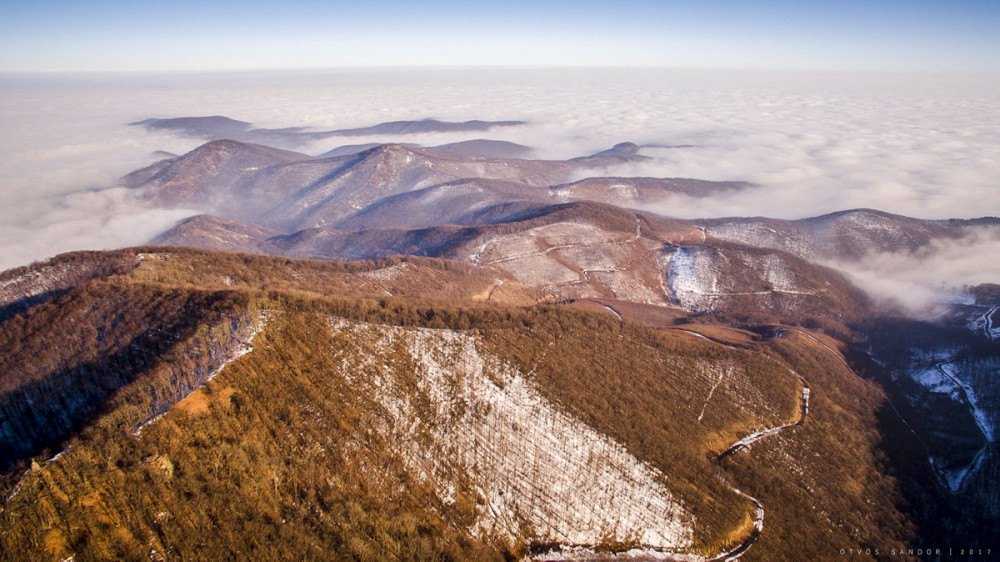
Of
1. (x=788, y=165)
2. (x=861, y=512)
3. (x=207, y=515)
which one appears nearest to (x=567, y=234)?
(x=861, y=512)

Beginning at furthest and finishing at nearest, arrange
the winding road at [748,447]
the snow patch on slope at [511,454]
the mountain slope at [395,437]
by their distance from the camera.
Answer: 1. the winding road at [748,447]
2. the snow patch on slope at [511,454]
3. the mountain slope at [395,437]

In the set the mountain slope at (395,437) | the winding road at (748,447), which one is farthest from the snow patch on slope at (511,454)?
the winding road at (748,447)

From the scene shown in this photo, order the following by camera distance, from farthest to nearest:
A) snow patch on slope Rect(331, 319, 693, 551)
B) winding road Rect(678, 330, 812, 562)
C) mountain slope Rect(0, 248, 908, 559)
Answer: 1. winding road Rect(678, 330, 812, 562)
2. snow patch on slope Rect(331, 319, 693, 551)
3. mountain slope Rect(0, 248, 908, 559)

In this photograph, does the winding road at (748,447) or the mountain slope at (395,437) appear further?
the winding road at (748,447)

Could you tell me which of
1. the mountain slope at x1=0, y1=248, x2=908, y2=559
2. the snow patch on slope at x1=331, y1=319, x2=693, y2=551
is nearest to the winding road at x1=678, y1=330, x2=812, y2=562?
the mountain slope at x1=0, y1=248, x2=908, y2=559

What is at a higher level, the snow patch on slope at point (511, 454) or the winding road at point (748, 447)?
the snow patch on slope at point (511, 454)

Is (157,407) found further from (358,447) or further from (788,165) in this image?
(788,165)

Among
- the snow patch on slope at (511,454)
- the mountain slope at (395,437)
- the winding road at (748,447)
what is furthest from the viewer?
the winding road at (748,447)

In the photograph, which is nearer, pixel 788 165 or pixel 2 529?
pixel 2 529

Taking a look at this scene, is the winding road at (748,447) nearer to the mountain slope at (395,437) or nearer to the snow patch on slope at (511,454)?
the mountain slope at (395,437)

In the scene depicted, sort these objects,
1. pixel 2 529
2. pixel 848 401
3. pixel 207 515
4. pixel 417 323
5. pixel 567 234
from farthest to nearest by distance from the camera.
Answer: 1. pixel 567 234
2. pixel 848 401
3. pixel 417 323
4. pixel 207 515
5. pixel 2 529

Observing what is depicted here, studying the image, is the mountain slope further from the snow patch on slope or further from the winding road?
the winding road
